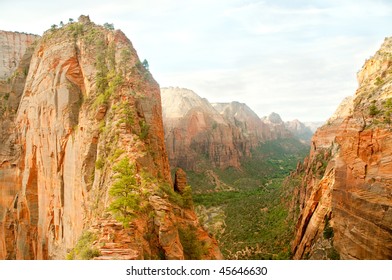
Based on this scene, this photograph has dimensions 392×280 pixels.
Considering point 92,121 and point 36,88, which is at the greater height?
point 36,88

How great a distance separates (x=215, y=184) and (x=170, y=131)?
27.5 m

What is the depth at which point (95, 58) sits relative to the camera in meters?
26.5

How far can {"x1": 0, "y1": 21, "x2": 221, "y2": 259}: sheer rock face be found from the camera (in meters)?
17.1

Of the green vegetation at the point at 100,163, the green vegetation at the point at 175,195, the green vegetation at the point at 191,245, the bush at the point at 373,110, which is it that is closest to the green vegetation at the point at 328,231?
the bush at the point at 373,110

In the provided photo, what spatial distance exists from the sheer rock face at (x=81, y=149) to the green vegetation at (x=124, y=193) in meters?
0.40

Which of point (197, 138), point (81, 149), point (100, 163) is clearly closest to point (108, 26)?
point (81, 149)

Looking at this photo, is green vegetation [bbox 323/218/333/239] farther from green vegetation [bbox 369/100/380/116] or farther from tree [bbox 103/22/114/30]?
tree [bbox 103/22/114/30]

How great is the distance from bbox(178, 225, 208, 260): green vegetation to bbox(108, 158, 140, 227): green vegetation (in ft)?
13.4

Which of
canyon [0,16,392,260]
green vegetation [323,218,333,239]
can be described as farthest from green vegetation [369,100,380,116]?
green vegetation [323,218,333,239]

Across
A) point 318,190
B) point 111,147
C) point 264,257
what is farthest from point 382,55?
point 111,147

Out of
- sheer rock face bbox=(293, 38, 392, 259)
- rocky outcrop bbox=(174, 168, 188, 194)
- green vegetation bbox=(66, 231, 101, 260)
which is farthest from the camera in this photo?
rocky outcrop bbox=(174, 168, 188, 194)

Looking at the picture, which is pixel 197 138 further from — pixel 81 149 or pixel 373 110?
pixel 81 149
